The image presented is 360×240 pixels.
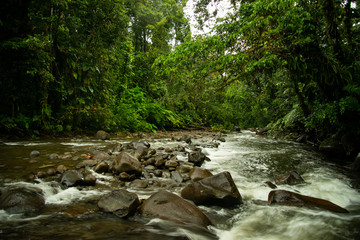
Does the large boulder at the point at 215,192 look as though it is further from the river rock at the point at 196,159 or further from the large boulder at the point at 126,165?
the river rock at the point at 196,159

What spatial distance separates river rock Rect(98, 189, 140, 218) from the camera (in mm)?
2305

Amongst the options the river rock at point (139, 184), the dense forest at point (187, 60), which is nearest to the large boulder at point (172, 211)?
the river rock at point (139, 184)

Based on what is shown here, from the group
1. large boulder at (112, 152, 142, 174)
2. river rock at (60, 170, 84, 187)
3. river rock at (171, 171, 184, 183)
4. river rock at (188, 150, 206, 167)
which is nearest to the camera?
river rock at (60, 170, 84, 187)

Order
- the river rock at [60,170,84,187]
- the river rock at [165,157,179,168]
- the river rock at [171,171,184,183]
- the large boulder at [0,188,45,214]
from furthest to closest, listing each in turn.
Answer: the river rock at [165,157,179,168] → the river rock at [171,171,184,183] → the river rock at [60,170,84,187] → the large boulder at [0,188,45,214]

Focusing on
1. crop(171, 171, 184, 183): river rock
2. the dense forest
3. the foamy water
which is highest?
the dense forest

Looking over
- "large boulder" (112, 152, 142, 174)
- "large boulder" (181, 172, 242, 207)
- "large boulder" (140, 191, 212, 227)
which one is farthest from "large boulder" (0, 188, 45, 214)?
"large boulder" (181, 172, 242, 207)

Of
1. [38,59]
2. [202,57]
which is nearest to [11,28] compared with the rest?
[38,59]

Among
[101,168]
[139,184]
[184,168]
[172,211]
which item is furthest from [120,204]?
[184,168]

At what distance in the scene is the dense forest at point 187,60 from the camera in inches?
196

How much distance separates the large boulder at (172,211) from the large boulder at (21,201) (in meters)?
1.28

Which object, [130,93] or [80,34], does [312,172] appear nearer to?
[80,34]

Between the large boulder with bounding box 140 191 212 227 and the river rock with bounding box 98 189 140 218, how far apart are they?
16 centimetres

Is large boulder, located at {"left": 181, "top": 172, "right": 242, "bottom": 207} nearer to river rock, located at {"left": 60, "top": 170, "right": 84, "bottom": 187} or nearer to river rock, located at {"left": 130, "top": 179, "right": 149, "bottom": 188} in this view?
river rock, located at {"left": 130, "top": 179, "right": 149, "bottom": 188}

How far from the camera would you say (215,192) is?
113 inches
